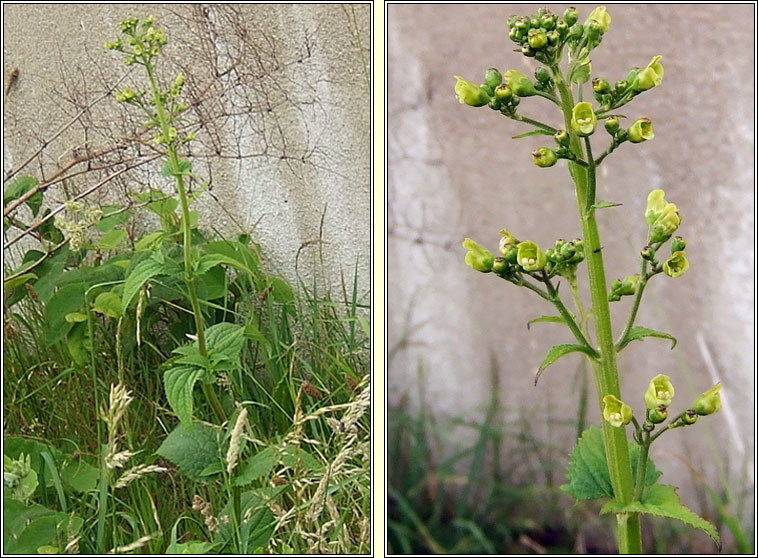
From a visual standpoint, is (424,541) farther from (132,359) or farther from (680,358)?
(132,359)

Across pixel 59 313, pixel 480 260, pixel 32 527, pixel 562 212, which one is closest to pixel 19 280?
pixel 59 313

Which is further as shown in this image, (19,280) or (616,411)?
(19,280)

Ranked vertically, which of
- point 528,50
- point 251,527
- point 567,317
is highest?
point 528,50

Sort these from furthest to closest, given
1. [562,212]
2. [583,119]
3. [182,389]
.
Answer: [562,212], [182,389], [583,119]

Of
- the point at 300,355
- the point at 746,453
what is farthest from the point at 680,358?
the point at 300,355

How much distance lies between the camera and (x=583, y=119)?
262mm

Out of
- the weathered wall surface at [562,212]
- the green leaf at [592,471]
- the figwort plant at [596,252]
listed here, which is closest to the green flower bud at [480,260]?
the figwort plant at [596,252]

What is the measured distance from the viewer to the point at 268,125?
420 millimetres

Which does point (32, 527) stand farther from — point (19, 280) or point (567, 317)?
point (567, 317)

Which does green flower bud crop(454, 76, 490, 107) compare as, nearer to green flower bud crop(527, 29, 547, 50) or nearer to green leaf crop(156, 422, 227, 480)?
green flower bud crop(527, 29, 547, 50)

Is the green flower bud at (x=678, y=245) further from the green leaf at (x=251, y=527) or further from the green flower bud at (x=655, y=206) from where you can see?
the green leaf at (x=251, y=527)

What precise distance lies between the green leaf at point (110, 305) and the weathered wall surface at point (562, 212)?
1.42 ft

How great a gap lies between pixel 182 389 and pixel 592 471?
22 centimetres

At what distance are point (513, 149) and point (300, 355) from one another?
46cm
